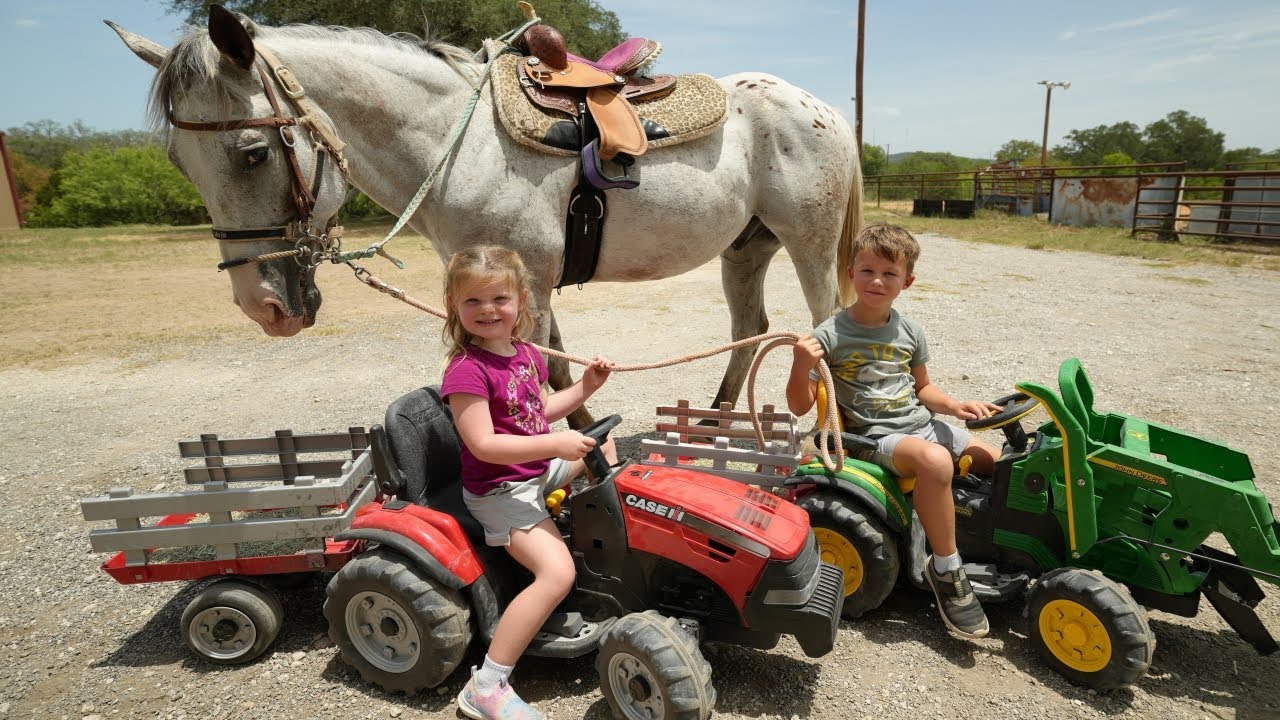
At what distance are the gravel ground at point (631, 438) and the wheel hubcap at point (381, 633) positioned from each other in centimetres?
15

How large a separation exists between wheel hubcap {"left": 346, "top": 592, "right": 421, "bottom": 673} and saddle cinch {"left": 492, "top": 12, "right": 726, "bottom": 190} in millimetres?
2032

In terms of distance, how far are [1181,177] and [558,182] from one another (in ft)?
60.1

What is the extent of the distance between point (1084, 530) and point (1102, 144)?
62483 millimetres

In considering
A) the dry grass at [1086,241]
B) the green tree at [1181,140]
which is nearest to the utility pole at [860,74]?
the dry grass at [1086,241]

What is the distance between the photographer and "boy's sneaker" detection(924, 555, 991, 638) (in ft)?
8.46

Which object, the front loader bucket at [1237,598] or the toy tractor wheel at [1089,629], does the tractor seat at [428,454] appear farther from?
the front loader bucket at [1237,598]

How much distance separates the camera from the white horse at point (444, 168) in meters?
2.69

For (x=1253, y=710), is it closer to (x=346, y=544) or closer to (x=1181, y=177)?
(x=346, y=544)

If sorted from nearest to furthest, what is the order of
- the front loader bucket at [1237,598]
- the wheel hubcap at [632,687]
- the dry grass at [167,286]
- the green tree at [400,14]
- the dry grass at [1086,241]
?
the wheel hubcap at [632,687] → the front loader bucket at [1237,598] → the dry grass at [167,286] → the dry grass at [1086,241] → the green tree at [400,14]

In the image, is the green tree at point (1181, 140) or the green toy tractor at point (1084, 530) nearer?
the green toy tractor at point (1084, 530)

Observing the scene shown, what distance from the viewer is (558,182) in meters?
3.27

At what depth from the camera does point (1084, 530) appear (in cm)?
252

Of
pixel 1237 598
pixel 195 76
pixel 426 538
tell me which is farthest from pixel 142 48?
pixel 1237 598

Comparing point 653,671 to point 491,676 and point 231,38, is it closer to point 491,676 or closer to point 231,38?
point 491,676
